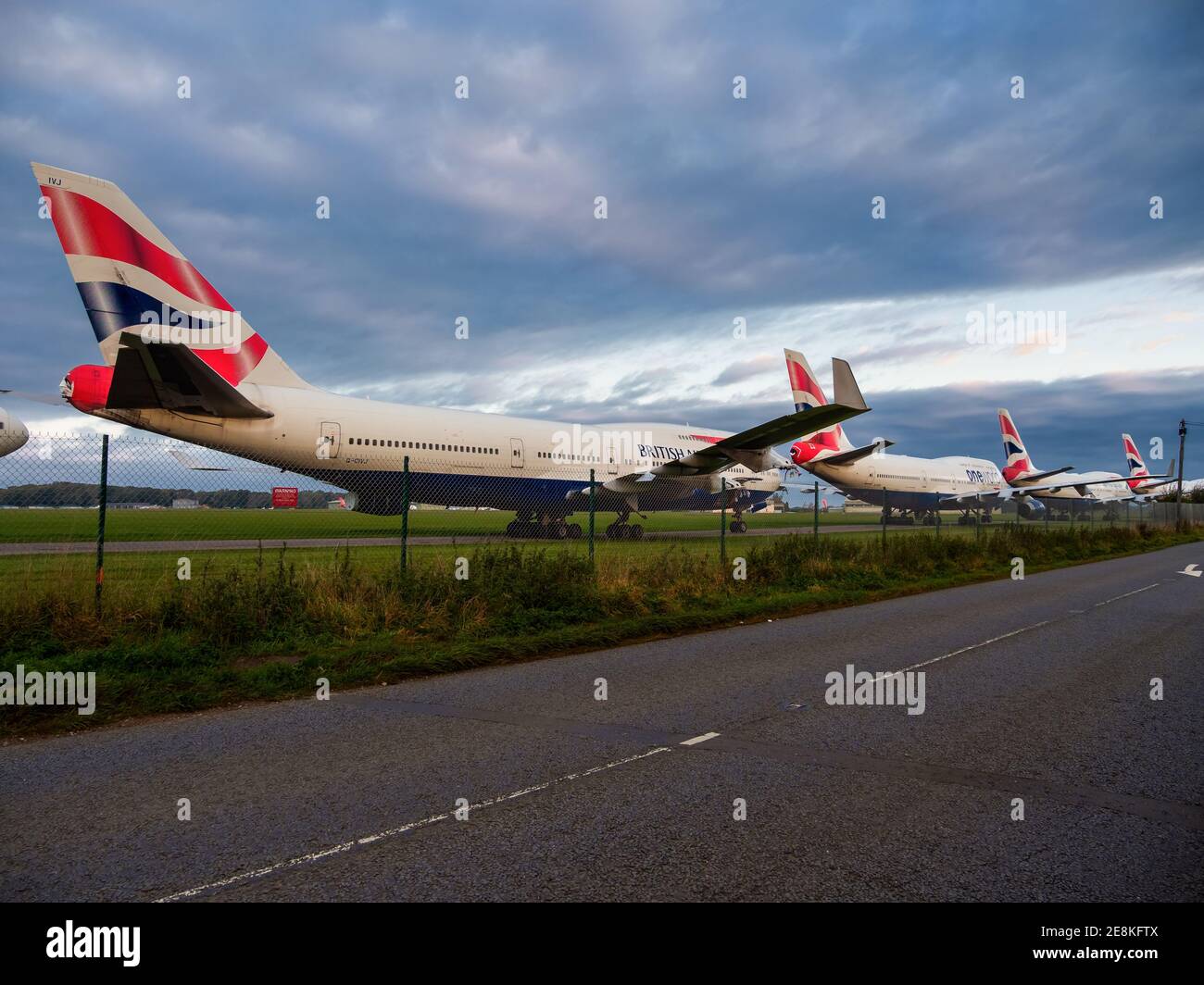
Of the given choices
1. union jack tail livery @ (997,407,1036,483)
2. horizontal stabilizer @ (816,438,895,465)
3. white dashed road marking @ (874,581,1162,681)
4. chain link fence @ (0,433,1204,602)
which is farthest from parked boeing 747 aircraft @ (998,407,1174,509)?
white dashed road marking @ (874,581,1162,681)

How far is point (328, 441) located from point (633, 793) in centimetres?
1986

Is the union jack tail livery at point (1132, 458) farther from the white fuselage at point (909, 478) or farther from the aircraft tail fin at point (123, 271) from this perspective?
the aircraft tail fin at point (123, 271)

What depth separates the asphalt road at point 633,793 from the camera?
3557mm

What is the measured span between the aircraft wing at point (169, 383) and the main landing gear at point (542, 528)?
405 inches

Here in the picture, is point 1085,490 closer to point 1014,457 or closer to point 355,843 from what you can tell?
point 1014,457

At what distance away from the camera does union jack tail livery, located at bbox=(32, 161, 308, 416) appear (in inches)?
707

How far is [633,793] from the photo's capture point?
4684 millimetres

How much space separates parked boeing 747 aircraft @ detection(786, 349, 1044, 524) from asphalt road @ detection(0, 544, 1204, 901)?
1182 inches
